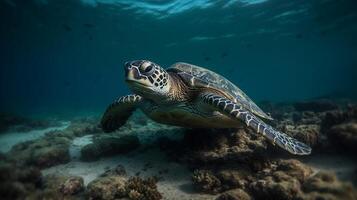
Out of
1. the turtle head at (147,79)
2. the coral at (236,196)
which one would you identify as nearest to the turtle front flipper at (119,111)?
the turtle head at (147,79)

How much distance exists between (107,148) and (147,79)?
280 centimetres

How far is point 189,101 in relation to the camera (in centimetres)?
634

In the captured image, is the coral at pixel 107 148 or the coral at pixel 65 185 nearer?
the coral at pixel 65 185

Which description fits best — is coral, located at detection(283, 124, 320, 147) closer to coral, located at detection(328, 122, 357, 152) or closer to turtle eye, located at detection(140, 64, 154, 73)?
coral, located at detection(328, 122, 357, 152)

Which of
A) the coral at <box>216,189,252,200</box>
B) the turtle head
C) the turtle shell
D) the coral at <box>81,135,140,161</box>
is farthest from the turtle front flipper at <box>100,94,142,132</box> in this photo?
the coral at <box>216,189,252,200</box>

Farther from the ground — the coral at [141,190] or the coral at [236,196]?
the coral at [236,196]

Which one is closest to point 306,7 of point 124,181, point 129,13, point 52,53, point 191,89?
point 129,13

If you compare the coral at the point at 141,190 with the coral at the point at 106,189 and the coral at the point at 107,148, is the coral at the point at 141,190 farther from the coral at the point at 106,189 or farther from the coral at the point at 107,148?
the coral at the point at 107,148

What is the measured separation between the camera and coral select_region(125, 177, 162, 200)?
15.4 feet

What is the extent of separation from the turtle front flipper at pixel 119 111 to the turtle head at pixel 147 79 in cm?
125

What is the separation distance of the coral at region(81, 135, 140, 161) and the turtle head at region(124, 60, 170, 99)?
206 centimetres

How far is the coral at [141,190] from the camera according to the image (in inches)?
185

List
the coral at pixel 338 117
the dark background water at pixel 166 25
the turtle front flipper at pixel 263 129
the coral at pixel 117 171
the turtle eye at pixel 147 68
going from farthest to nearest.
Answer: the dark background water at pixel 166 25 < the coral at pixel 338 117 < the coral at pixel 117 171 < the turtle eye at pixel 147 68 < the turtle front flipper at pixel 263 129

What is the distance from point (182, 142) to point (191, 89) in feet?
4.94
